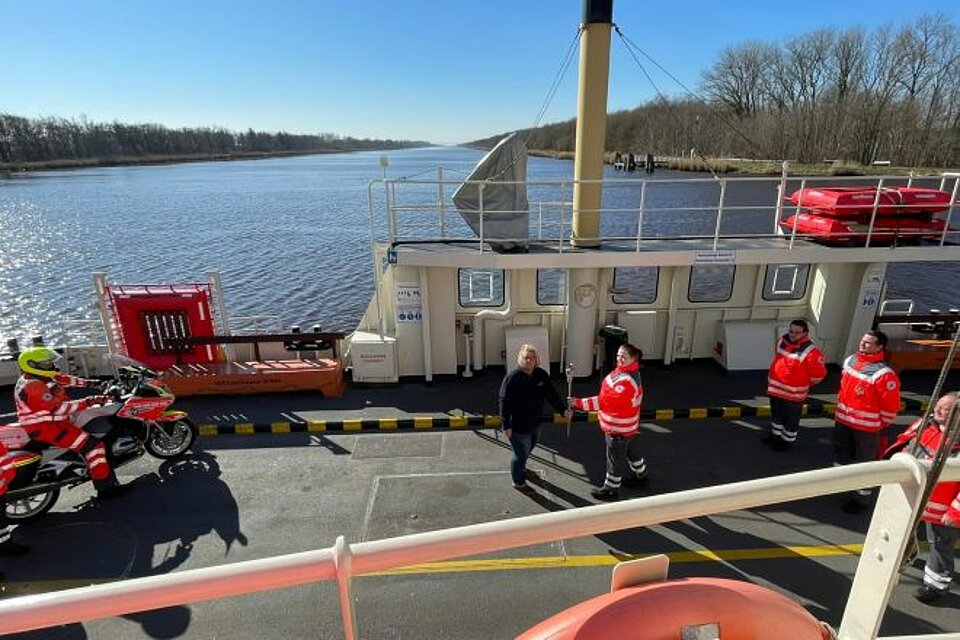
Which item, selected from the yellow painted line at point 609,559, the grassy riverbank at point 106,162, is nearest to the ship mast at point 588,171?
the yellow painted line at point 609,559

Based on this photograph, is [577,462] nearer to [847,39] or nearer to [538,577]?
[538,577]

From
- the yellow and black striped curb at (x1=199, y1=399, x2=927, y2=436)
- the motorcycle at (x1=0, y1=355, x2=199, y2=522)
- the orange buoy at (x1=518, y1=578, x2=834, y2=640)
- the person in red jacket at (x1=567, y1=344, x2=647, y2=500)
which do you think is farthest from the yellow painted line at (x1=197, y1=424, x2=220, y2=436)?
the orange buoy at (x1=518, y1=578, x2=834, y2=640)

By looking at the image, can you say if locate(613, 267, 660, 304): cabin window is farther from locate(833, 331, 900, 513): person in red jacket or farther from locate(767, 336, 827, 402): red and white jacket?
locate(833, 331, 900, 513): person in red jacket

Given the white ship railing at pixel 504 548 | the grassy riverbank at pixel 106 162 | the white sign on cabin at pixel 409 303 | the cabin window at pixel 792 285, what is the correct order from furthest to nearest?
the grassy riverbank at pixel 106 162
the cabin window at pixel 792 285
the white sign on cabin at pixel 409 303
the white ship railing at pixel 504 548

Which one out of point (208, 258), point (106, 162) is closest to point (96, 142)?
point (106, 162)

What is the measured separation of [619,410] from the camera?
588 centimetres

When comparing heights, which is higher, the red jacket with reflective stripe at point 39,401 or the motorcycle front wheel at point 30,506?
the red jacket with reflective stripe at point 39,401

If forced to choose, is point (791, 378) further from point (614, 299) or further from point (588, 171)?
point (588, 171)

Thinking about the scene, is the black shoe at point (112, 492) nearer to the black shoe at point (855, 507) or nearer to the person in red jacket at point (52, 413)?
the person in red jacket at point (52, 413)

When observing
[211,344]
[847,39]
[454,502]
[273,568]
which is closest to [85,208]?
[211,344]

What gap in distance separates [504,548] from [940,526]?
5.15 m

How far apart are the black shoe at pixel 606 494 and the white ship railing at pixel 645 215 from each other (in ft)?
11.9

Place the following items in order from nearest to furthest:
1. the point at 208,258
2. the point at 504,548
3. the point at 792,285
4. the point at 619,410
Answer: the point at 504,548 < the point at 619,410 < the point at 792,285 < the point at 208,258

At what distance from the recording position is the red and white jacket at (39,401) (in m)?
5.85
